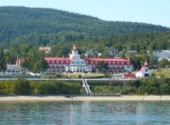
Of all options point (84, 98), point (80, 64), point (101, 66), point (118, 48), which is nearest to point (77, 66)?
point (80, 64)

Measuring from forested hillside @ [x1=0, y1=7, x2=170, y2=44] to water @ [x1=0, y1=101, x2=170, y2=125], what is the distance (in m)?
83.9

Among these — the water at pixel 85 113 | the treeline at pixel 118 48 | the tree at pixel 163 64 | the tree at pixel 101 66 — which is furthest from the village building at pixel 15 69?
the water at pixel 85 113

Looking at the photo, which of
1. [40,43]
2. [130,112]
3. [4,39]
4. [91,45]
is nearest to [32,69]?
[91,45]

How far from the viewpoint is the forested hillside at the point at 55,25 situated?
147 meters

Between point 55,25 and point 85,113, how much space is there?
387 ft

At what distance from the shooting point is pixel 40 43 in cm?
13012

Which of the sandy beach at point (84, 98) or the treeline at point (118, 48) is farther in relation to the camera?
the treeline at point (118, 48)

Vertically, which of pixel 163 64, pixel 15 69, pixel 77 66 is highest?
pixel 163 64

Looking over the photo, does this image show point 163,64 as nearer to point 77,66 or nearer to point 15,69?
point 77,66

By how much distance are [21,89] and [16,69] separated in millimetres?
21200

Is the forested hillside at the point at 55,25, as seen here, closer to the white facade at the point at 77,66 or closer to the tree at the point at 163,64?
the tree at the point at 163,64

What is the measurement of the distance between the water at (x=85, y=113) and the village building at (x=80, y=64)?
79.3 ft

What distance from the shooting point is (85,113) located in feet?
135

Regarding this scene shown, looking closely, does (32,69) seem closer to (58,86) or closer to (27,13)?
(58,86)
